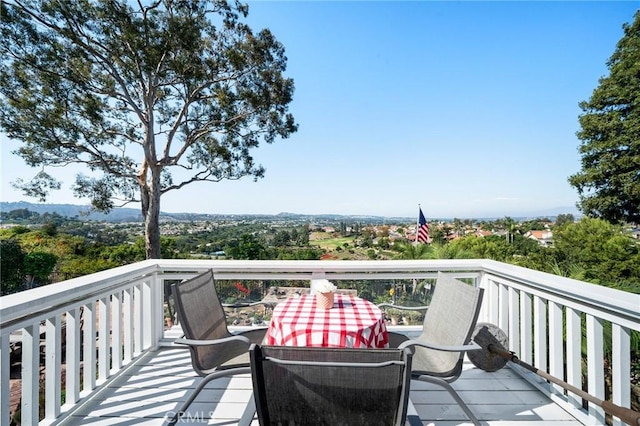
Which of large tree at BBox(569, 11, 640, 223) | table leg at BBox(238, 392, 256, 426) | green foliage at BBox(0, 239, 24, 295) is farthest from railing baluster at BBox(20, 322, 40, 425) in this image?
large tree at BBox(569, 11, 640, 223)

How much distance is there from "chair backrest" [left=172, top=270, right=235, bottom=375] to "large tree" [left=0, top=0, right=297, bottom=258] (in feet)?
Result: 36.3

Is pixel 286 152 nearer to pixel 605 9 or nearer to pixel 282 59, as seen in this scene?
pixel 282 59

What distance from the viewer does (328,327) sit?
1.89 metres

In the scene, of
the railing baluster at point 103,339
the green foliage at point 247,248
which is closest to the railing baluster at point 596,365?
the railing baluster at point 103,339

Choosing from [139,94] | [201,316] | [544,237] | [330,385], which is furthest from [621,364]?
[544,237]

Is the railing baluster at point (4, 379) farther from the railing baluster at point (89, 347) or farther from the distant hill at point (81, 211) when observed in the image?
the distant hill at point (81, 211)

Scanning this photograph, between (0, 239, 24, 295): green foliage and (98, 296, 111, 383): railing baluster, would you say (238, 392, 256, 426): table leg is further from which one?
(0, 239, 24, 295): green foliage

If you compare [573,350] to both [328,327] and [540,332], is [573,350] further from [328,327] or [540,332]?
[328,327]

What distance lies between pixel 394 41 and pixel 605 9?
345 inches

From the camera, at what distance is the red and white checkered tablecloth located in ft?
6.02

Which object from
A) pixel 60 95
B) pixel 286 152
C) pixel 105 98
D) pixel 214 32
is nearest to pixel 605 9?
pixel 286 152

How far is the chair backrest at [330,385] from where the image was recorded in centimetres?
116

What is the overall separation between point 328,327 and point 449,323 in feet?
2.98

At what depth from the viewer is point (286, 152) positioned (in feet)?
50.4
